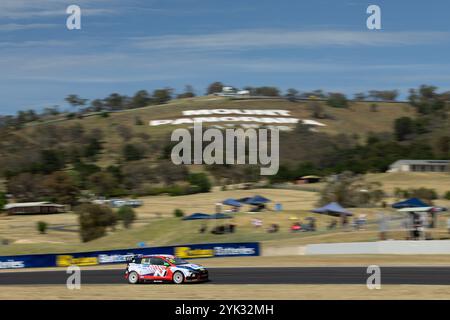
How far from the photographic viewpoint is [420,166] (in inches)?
4621

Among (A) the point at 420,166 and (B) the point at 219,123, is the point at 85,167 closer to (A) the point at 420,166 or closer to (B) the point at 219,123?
(B) the point at 219,123

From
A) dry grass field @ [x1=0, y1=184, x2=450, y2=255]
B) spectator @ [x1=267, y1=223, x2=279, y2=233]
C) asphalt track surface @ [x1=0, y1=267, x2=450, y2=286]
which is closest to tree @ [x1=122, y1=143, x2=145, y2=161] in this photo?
dry grass field @ [x1=0, y1=184, x2=450, y2=255]

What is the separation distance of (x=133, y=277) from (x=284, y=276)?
21.6 ft

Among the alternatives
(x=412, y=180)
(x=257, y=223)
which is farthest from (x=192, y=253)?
(x=412, y=180)

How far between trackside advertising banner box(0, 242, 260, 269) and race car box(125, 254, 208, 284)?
11.7 metres

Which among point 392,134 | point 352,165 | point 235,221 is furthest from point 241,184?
point 392,134

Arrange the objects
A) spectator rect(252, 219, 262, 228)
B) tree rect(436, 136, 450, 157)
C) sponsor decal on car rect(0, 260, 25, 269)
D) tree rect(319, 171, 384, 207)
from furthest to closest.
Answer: tree rect(436, 136, 450, 157)
tree rect(319, 171, 384, 207)
spectator rect(252, 219, 262, 228)
sponsor decal on car rect(0, 260, 25, 269)

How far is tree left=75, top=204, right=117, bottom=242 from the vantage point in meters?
66.0

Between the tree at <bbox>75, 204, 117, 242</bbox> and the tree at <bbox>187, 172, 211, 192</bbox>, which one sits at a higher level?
the tree at <bbox>75, 204, 117, 242</bbox>

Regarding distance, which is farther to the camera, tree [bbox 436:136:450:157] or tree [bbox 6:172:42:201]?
tree [bbox 436:136:450:157]

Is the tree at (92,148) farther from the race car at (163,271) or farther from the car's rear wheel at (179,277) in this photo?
the car's rear wheel at (179,277)

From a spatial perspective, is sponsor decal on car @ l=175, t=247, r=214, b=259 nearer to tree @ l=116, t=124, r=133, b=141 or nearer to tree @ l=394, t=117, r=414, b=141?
tree @ l=116, t=124, r=133, b=141

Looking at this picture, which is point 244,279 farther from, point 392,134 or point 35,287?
point 392,134
